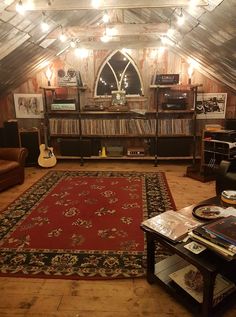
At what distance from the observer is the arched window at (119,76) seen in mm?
4641

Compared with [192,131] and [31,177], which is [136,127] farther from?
[31,177]

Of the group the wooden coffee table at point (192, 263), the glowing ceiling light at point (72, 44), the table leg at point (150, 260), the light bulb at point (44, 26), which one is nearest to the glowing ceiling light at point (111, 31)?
the light bulb at point (44, 26)

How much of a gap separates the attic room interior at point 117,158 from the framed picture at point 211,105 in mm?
18

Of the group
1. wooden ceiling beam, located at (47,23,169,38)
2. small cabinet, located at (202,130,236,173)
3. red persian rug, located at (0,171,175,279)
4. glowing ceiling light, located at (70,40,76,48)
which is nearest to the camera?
red persian rug, located at (0,171,175,279)

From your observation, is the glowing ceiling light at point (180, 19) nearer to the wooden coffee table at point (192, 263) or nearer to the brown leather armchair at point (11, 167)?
the wooden coffee table at point (192, 263)

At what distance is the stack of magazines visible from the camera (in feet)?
4.38

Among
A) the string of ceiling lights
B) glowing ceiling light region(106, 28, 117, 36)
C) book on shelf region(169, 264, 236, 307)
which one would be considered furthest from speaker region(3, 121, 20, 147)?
book on shelf region(169, 264, 236, 307)

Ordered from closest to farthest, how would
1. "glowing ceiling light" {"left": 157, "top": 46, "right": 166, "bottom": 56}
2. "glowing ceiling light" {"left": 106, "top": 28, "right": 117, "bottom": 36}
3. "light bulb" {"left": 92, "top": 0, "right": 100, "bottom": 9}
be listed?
"light bulb" {"left": 92, "top": 0, "right": 100, "bottom": 9} < "glowing ceiling light" {"left": 106, "top": 28, "right": 117, "bottom": 36} < "glowing ceiling light" {"left": 157, "top": 46, "right": 166, "bottom": 56}

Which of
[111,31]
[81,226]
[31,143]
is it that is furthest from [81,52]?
[81,226]

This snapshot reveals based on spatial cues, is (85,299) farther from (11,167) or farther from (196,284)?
(11,167)

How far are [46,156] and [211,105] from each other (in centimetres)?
312

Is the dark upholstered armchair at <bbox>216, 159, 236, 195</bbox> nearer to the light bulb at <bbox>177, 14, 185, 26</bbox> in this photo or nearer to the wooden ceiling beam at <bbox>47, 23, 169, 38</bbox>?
the light bulb at <bbox>177, 14, 185, 26</bbox>

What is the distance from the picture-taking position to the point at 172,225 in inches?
66.3

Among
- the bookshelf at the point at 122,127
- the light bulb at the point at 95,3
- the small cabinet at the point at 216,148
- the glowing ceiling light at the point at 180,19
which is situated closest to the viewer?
the light bulb at the point at 95,3
